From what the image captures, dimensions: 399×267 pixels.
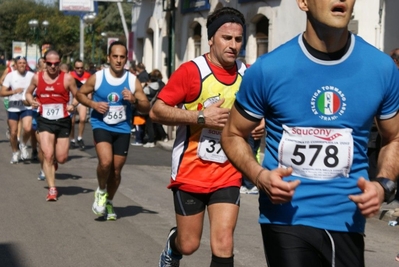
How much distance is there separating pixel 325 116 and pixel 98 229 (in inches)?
240

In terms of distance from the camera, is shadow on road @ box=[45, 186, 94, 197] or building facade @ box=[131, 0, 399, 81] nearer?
shadow on road @ box=[45, 186, 94, 197]

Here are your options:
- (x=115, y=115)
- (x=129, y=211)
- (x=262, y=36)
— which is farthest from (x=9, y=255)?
(x=262, y=36)

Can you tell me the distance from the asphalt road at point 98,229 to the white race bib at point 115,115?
3.83 ft

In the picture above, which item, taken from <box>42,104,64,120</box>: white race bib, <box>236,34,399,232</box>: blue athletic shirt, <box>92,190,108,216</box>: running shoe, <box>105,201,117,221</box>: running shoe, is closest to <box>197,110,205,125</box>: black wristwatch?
<box>236,34,399,232</box>: blue athletic shirt

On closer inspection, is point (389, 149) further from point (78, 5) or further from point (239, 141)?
point (78, 5)

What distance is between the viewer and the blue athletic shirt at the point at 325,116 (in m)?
→ 3.95

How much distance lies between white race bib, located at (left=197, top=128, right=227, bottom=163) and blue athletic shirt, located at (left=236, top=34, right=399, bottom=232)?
7.94ft

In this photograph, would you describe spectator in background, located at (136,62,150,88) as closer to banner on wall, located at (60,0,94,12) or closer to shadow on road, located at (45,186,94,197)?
shadow on road, located at (45,186,94,197)

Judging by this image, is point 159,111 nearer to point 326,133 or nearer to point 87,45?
point 326,133

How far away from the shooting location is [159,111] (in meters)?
6.41

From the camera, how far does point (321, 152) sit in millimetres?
3949

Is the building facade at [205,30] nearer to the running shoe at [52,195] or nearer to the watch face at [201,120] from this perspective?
the running shoe at [52,195]

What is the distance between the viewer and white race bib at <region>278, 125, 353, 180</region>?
13.0 ft

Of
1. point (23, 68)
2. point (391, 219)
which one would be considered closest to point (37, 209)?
point (391, 219)
